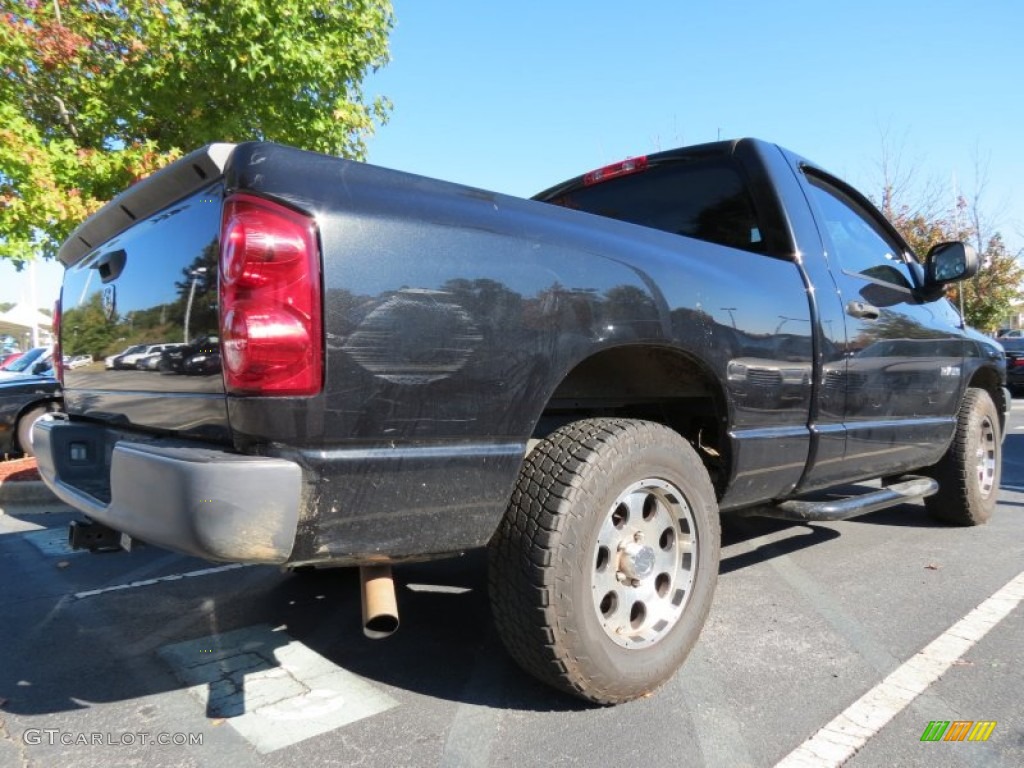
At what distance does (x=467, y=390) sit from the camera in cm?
196

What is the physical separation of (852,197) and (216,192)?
11.3 feet

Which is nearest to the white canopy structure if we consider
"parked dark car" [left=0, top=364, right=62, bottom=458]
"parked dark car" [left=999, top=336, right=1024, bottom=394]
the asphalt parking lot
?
"parked dark car" [left=0, top=364, right=62, bottom=458]

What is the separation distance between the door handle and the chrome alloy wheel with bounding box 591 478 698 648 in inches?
59.6

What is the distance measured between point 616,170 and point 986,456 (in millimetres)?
3418

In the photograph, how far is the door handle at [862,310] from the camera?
3.38m

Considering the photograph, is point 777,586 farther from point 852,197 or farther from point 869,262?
point 852,197

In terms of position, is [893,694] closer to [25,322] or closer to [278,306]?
[278,306]

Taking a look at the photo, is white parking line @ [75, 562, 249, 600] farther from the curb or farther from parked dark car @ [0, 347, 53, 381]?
parked dark car @ [0, 347, 53, 381]

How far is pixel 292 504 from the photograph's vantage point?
1695 mm

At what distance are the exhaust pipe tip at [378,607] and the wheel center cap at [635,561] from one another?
2.69ft

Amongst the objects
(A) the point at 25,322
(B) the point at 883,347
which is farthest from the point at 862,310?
(A) the point at 25,322

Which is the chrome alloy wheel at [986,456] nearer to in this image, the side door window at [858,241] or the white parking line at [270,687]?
the side door window at [858,241]

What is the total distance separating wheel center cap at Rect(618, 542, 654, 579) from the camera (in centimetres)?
242

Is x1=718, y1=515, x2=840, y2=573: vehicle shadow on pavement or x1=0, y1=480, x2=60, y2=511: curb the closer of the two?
x1=718, y1=515, x2=840, y2=573: vehicle shadow on pavement
